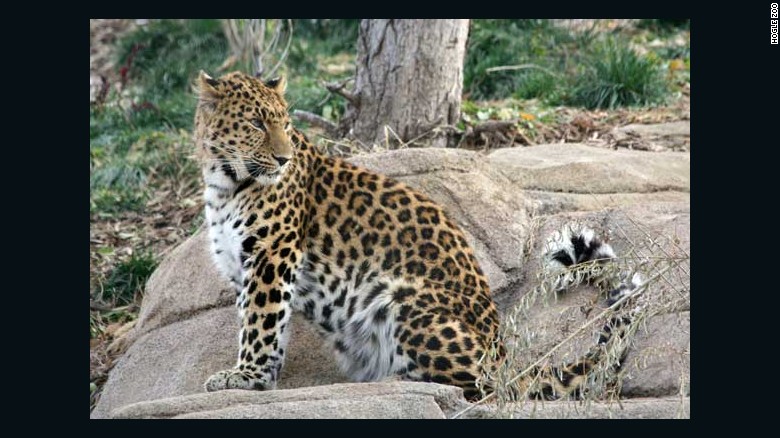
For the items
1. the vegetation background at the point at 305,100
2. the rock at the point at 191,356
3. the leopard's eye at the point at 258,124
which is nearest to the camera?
the leopard's eye at the point at 258,124

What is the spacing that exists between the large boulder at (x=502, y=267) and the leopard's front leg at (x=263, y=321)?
1.73ft

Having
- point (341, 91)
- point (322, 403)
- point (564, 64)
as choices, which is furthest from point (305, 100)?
point (322, 403)

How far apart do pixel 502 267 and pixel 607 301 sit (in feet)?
4.40

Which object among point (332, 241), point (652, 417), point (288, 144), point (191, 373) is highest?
point (288, 144)

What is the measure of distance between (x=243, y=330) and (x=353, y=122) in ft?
15.8

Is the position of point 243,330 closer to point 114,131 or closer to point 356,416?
point 356,416

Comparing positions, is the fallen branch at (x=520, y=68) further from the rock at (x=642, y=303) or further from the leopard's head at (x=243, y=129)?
the leopard's head at (x=243, y=129)

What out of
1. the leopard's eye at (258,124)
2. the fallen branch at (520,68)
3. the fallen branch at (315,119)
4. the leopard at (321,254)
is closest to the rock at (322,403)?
the leopard at (321,254)

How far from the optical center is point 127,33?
65.5 feet

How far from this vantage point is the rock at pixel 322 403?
6141 mm

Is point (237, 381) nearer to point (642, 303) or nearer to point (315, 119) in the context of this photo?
point (642, 303)

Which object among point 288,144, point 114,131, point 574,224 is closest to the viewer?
point 288,144

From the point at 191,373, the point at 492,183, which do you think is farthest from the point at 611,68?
the point at 191,373

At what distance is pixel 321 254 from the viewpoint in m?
8.08
